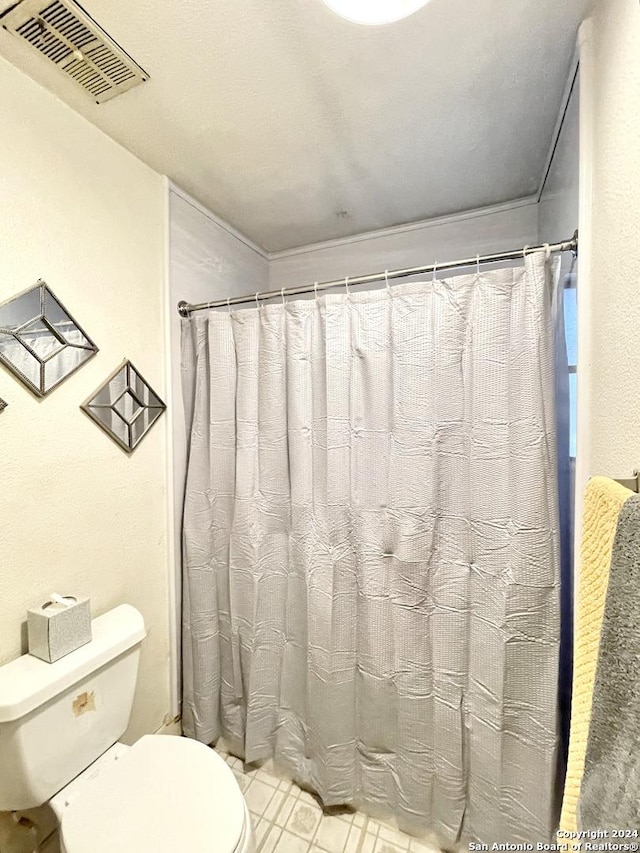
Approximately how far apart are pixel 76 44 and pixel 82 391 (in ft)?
3.00

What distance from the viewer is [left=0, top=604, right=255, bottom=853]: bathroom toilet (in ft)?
2.98

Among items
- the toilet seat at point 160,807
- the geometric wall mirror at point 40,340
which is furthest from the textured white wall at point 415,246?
the toilet seat at point 160,807

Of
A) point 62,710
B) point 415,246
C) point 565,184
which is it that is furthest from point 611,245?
point 62,710

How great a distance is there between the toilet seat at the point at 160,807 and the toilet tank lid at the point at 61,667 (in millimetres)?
291

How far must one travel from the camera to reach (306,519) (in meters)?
1.38

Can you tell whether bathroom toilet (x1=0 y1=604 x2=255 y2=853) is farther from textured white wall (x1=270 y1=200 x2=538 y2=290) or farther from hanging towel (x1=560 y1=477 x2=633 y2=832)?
textured white wall (x1=270 y1=200 x2=538 y2=290)

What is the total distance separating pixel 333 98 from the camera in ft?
3.63

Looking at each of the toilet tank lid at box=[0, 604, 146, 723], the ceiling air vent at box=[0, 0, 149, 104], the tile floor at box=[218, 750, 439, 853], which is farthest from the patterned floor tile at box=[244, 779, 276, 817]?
the ceiling air vent at box=[0, 0, 149, 104]

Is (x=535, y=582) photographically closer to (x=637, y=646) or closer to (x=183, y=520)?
(x=637, y=646)

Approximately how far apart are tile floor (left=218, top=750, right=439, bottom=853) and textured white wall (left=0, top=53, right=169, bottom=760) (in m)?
0.51

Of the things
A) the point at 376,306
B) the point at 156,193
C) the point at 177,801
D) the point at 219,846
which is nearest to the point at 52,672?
the point at 177,801

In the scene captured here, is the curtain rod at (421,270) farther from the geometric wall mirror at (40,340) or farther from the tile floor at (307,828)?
the tile floor at (307,828)

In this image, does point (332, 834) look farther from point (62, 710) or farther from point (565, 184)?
point (565, 184)

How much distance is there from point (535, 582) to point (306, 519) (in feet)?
2.42
